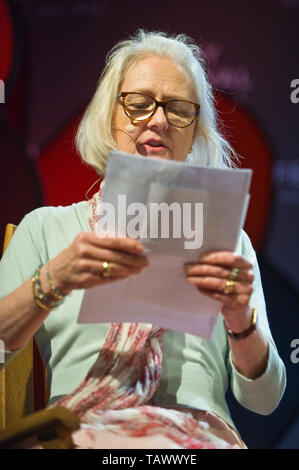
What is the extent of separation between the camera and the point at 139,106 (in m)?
1.35

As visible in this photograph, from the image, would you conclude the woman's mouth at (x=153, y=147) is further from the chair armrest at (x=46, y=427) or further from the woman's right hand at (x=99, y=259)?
the chair armrest at (x=46, y=427)

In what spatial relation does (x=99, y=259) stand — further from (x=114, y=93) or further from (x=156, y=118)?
(x=114, y=93)

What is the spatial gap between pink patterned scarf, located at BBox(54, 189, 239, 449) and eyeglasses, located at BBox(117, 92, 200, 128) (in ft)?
1.68

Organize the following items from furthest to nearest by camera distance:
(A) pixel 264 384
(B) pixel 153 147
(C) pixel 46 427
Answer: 1. (B) pixel 153 147
2. (A) pixel 264 384
3. (C) pixel 46 427

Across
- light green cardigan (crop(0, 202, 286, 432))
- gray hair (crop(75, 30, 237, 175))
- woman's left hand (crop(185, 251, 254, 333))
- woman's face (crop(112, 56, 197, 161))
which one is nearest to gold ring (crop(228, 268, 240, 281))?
woman's left hand (crop(185, 251, 254, 333))

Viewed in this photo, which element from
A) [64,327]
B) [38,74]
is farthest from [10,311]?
[38,74]

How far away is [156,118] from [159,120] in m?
0.01

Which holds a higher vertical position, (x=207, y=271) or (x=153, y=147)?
(x=153, y=147)

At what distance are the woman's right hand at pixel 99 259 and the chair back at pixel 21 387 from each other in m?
0.54

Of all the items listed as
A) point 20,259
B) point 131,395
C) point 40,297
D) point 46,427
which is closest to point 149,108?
point 20,259

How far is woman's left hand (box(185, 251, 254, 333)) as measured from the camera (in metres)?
0.92

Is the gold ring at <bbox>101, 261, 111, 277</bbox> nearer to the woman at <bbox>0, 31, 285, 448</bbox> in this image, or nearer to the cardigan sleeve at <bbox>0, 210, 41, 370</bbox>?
the woman at <bbox>0, 31, 285, 448</bbox>

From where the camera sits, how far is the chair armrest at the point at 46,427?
→ 2.93ft

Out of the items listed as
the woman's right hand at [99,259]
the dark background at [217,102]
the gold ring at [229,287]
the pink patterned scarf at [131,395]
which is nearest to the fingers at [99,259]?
the woman's right hand at [99,259]
